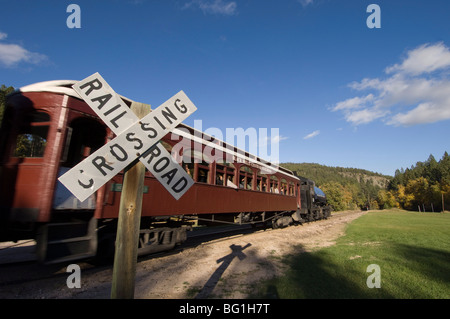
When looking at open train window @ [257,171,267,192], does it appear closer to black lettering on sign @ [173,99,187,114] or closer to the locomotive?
the locomotive

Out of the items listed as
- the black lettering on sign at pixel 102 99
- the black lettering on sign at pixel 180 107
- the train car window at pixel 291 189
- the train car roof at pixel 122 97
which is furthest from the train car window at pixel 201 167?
the train car window at pixel 291 189

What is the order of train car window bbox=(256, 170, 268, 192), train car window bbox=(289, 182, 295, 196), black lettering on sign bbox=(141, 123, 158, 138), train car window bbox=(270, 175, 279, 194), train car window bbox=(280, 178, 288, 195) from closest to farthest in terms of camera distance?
black lettering on sign bbox=(141, 123, 158, 138) < train car window bbox=(256, 170, 268, 192) < train car window bbox=(270, 175, 279, 194) < train car window bbox=(280, 178, 288, 195) < train car window bbox=(289, 182, 295, 196)

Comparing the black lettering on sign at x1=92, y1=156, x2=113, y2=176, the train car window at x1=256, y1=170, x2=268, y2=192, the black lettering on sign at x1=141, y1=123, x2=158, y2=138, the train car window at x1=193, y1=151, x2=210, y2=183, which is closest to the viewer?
the black lettering on sign at x1=92, y1=156, x2=113, y2=176

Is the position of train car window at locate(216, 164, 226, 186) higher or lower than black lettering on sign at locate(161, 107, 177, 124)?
higher

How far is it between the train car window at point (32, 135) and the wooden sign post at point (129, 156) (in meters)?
3.79

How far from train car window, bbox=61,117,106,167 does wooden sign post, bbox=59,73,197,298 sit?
3.93 meters

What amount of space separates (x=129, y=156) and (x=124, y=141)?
123 mm

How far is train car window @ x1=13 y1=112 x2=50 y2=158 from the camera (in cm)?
468

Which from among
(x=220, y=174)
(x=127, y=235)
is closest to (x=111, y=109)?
(x=127, y=235)

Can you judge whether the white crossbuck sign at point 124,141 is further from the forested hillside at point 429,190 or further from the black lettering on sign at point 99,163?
the forested hillside at point 429,190

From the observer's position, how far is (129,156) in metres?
1.81

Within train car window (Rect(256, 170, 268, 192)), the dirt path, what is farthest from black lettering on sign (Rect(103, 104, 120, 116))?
train car window (Rect(256, 170, 268, 192))

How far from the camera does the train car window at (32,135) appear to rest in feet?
15.3

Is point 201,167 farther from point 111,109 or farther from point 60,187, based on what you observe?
point 111,109
